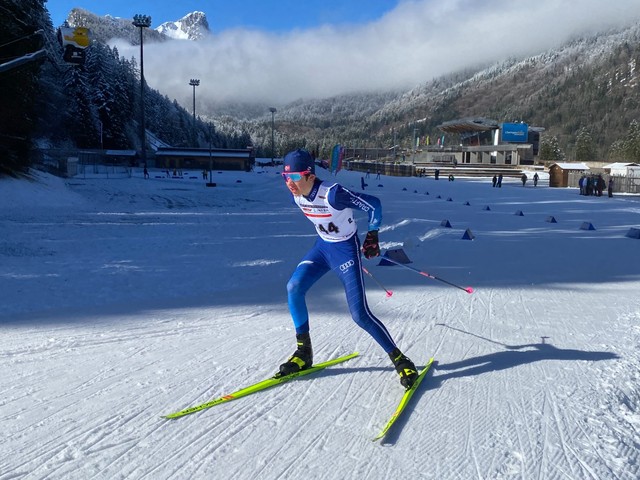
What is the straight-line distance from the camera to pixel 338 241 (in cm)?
437

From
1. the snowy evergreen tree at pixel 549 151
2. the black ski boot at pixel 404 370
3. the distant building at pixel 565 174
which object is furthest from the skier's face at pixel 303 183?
the snowy evergreen tree at pixel 549 151

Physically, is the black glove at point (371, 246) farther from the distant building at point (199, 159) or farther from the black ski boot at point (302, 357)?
the distant building at point (199, 159)

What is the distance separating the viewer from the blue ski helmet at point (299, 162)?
4230 mm

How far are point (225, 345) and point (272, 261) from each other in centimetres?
582

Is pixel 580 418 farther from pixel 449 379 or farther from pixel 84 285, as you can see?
pixel 84 285

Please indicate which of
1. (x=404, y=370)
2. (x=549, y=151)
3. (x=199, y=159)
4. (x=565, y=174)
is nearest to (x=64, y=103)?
(x=199, y=159)

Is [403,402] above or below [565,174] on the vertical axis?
below

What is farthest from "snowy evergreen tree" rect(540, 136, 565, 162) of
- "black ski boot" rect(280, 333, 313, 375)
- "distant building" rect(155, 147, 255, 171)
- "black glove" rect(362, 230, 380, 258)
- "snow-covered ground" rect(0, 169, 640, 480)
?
"black ski boot" rect(280, 333, 313, 375)

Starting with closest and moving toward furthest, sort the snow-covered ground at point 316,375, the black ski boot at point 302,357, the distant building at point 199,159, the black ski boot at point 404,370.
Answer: the snow-covered ground at point 316,375 → the black ski boot at point 404,370 → the black ski boot at point 302,357 → the distant building at point 199,159

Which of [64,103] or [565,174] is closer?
[565,174]

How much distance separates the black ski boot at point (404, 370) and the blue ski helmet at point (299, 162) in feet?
5.41

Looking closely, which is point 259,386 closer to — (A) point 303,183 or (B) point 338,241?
(B) point 338,241

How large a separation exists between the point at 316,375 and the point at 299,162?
70.1 inches

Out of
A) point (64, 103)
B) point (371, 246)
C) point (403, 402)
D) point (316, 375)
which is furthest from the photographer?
point (64, 103)
